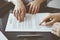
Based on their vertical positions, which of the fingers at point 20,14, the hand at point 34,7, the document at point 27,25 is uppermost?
the hand at point 34,7

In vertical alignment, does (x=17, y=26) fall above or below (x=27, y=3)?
below

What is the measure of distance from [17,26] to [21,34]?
0.32 ft

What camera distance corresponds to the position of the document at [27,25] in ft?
3.15

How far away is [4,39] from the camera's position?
86 cm

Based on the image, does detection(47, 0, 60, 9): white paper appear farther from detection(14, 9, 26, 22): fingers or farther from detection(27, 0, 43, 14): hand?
detection(14, 9, 26, 22): fingers

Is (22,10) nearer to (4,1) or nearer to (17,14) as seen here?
(17,14)

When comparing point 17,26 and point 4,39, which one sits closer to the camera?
point 4,39

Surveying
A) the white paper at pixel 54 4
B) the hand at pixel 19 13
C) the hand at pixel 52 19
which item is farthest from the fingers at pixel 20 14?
the white paper at pixel 54 4

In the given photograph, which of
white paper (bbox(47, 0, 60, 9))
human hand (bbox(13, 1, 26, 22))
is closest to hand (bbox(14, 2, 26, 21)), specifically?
human hand (bbox(13, 1, 26, 22))

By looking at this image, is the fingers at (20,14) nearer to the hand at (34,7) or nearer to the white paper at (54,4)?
the hand at (34,7)

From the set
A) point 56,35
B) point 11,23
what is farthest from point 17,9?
point 56,35

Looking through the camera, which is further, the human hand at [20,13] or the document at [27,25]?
the human hand at [20,13]

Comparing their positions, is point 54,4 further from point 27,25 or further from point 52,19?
point 27,25

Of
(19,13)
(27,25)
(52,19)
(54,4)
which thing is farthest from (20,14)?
(54,4)
